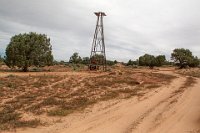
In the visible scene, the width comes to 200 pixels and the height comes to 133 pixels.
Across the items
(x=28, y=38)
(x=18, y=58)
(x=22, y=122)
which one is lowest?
(x=22, y=122)

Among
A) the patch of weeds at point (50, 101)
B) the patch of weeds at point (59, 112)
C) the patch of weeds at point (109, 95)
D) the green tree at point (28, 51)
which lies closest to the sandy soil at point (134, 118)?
the patch of weeds at point (59, 112)

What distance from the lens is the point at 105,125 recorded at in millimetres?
13430

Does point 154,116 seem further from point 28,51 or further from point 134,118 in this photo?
point 28,51

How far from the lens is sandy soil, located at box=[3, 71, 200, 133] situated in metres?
12.7

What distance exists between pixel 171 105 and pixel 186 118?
146 inches

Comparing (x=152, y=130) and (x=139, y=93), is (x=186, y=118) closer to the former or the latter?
(x=152, y=130)

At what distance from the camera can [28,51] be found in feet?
→ 146

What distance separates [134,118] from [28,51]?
106 ft

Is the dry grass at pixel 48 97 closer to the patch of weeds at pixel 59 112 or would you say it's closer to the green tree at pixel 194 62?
the patch of weeds at pixel 59 112

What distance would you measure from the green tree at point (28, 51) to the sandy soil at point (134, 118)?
26533mm

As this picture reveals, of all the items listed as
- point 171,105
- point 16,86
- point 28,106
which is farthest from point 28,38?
point 171,105

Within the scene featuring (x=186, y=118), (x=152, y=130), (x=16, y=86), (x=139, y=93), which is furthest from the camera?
(x=16, y=86)

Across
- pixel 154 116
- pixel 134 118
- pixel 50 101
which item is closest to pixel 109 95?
pixel 50 101

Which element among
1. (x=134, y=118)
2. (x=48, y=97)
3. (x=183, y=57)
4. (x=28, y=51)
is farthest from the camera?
(x=183, y=57)
